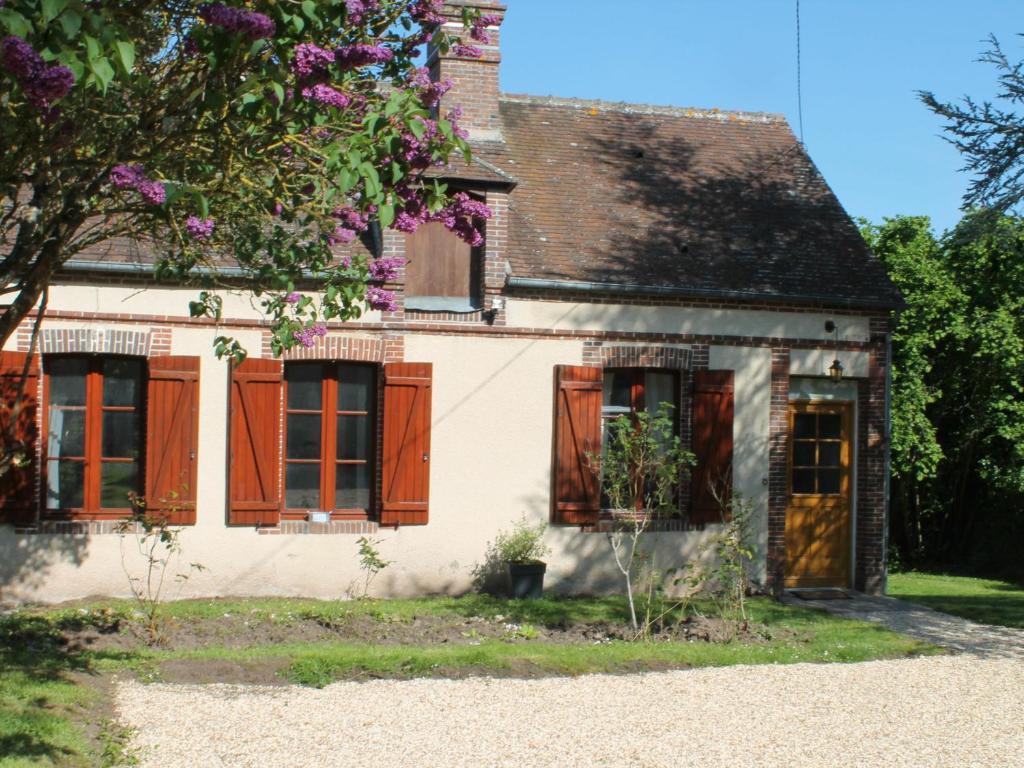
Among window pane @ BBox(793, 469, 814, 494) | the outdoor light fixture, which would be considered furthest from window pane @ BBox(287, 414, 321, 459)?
the outdoor light fixture

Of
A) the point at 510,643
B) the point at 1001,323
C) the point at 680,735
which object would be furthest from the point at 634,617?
the point at 1001,323

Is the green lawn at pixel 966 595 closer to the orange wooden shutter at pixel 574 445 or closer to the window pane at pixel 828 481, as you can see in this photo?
the window pane at pixel 828 481

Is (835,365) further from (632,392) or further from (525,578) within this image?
(525,578)

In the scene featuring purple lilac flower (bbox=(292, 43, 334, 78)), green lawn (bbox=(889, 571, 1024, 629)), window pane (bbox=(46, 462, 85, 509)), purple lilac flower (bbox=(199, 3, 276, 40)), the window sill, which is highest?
purple lilac flower (bbox=(292, 43, 334, 78))

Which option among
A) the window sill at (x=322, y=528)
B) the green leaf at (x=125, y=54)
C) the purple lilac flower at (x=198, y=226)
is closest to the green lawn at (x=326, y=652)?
the window sill at (x=322, y=528)

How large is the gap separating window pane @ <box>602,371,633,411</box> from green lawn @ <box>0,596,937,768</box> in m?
2.20

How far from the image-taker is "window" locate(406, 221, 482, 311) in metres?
12.1

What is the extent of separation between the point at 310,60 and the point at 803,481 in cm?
946

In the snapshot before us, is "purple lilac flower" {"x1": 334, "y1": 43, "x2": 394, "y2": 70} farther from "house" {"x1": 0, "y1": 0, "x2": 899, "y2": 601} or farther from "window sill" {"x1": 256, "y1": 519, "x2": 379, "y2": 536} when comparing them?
"window sill" {"x1": 256, "y1": 519, "x2": 379, "y2": 536}

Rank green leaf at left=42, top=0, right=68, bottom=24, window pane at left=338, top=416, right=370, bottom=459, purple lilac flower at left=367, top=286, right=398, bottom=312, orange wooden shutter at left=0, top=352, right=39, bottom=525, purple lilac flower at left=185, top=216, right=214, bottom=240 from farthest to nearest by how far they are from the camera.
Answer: window pane at left=338, top=416, right=370, bottom=459 < orange wooden shutter at left=0, top=352, right=39, bottom=525 < purple lilac flower at left=367, top=286, right=398, bottom=312 < purple lilac flower at left=185, top=216, right=214, bottom=240 < green leaf at left=42, top=0, right=68, bottom=24

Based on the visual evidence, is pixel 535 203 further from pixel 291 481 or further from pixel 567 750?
pixel 567 750

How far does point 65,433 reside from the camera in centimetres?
1124

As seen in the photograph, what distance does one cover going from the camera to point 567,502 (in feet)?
40.3

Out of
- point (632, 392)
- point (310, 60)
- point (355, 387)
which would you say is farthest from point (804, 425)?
point (310, 60)
